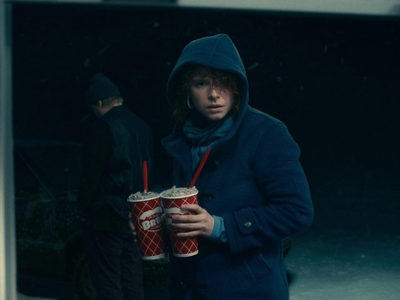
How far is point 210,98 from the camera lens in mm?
1924

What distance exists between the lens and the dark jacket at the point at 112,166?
124 inches

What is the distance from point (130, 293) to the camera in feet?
11.4

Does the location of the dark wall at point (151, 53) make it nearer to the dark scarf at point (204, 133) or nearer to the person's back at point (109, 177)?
the person's back at point (109, 177)

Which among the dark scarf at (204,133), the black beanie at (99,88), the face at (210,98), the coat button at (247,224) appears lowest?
the coat button at (247,224)

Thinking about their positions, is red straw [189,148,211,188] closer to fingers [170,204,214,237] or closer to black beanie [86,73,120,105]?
fingers [170,204,214,237]

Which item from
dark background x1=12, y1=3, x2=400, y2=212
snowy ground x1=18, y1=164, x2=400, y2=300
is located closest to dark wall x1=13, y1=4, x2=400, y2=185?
dark background x1=12, y1=3, x2=400, y2=212

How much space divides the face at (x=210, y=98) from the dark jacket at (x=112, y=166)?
50.3 inches

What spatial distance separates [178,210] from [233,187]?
0.73 feet

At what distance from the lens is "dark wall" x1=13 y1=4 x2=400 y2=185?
2949mm

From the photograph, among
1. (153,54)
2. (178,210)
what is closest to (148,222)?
(178,210)

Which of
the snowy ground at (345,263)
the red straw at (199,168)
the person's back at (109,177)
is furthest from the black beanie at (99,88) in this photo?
the snowy ground at (345,263)

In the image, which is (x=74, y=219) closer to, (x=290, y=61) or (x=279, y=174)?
(x=290, y=61)

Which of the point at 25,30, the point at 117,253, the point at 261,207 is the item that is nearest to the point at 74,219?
the point at 117,253

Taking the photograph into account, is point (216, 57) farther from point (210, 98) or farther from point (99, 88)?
point (99, 88)
